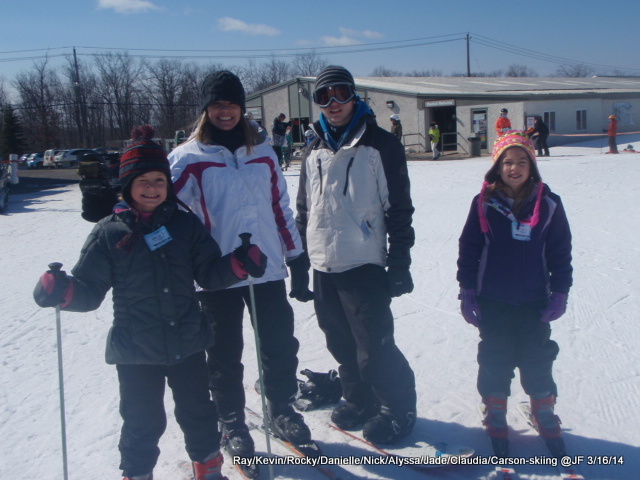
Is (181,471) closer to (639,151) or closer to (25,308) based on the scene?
(25,308)

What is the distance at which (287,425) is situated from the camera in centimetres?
272

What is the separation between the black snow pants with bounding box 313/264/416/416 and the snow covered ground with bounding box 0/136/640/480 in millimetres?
274

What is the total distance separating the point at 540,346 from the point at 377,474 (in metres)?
0.99

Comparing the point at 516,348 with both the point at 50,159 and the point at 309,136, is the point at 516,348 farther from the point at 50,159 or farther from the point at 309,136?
the point at 50,159

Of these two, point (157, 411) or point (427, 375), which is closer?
point (157, 411)

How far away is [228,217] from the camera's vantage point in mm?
2602

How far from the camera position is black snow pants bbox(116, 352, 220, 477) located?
2.26 m

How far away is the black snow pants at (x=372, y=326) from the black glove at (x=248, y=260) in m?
0.58

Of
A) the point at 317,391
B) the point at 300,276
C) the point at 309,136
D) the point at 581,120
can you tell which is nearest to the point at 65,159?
the point at 309,136

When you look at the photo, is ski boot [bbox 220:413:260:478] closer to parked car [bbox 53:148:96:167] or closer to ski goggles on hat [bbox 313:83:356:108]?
ski goggles on hat [bbox 313:83:356:108]

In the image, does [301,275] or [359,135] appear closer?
[359,135]

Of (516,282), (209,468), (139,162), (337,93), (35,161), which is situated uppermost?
(35,161)

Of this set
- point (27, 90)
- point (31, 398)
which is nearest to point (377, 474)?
point (31, 398)

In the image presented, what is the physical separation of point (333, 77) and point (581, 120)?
26.4 metres
